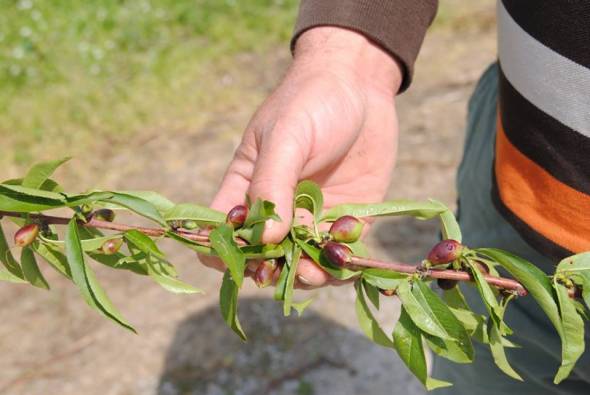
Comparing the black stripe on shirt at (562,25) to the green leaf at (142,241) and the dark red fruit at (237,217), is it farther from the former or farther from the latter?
the green leaf at (142,241)

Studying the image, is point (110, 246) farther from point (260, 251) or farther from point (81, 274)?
point (260, 251)

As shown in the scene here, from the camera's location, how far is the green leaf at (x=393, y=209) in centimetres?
99

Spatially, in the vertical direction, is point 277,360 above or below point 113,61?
below

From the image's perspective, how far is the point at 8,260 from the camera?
39.1 inches

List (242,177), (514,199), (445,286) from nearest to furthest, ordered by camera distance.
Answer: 1. (445,286)
2. (514,199)
3. (242,177)

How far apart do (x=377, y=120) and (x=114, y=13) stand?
280 cm

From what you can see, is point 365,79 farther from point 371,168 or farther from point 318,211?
point 318,211

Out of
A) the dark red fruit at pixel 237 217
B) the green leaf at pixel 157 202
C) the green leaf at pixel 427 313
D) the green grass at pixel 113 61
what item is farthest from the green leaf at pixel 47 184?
the green grass at pixel 113 61

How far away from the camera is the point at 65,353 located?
2.42 metres

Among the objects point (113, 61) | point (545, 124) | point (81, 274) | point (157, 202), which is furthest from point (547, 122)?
point (113, 61)

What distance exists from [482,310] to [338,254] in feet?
1.81

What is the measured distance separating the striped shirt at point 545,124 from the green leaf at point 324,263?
0.33m

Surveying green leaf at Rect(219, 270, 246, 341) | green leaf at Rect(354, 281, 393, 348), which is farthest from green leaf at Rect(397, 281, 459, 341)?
green leaf at Rect(219, 270, 246, 341)

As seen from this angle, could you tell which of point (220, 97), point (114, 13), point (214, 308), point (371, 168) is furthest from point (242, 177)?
point (114, 13)
